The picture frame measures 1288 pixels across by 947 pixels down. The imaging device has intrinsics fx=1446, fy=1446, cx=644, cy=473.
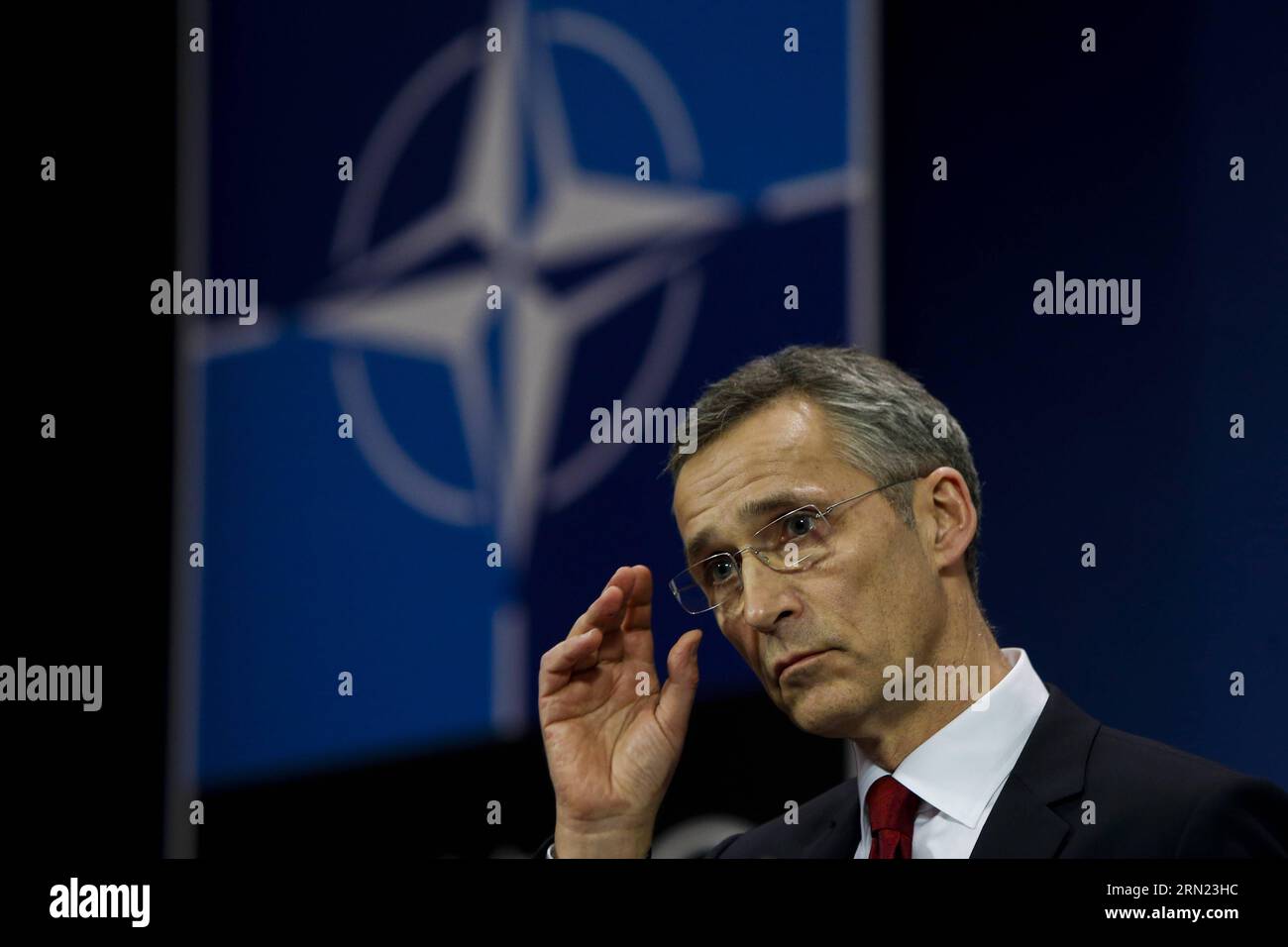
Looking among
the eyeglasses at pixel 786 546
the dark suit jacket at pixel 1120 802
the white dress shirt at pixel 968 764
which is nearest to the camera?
the dark suit jacket at pixel 1120 802

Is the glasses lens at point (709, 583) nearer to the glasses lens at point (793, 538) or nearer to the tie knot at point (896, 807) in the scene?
the glasses lens at point (793, 538)

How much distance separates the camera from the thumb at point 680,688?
299 cm

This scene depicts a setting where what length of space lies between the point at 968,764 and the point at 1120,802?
0.91 ft

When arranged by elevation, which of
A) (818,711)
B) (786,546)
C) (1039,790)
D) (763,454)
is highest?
(763,454)

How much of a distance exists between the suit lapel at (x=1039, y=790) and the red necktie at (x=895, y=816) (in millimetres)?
132

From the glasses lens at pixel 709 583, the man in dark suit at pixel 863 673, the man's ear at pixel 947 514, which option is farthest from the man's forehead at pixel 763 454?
the man's ear at pixel 947 514

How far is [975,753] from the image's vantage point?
272 cm

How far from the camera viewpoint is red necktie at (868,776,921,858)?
110 inches

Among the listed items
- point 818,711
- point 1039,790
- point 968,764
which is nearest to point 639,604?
point 818,711

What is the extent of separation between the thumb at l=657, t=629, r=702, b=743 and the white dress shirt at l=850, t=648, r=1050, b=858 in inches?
18.3

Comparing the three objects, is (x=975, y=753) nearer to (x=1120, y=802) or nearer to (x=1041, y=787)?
(x=1041, y=787)

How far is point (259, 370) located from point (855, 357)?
158cm

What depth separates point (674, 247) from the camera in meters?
3.71

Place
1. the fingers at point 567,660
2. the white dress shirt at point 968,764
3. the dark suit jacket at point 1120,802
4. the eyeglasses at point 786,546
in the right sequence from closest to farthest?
the dark suit jacket at point 1120,802 < the white dress shirt at point 968,764 < the eyeglasses at point 786,546 < the fingers at point 567,660
